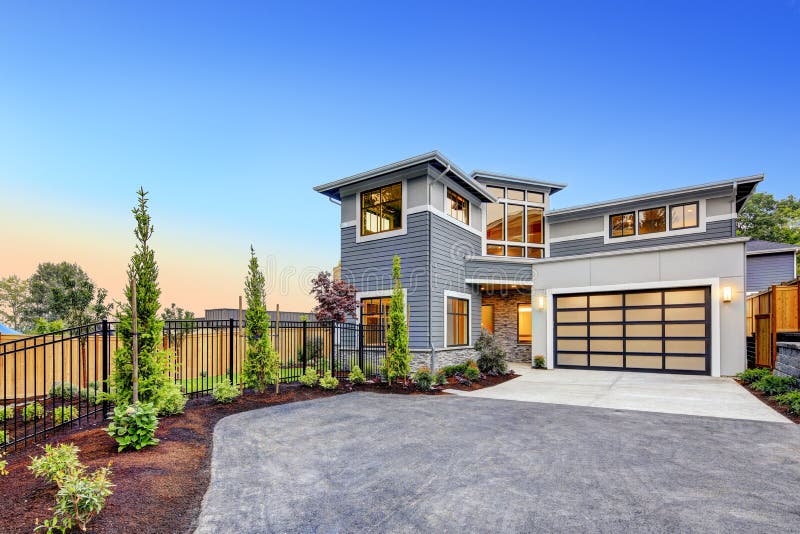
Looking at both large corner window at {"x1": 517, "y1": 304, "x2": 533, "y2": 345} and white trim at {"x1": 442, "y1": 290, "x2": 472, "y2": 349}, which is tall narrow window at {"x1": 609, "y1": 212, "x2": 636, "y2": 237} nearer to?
large corner window at {"x1": 517, "y1": 304, "x2": 533, "y2": 345}

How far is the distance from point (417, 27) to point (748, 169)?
2867 cm

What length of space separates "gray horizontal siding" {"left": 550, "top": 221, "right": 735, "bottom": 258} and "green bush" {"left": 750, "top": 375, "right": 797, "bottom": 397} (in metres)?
5.58

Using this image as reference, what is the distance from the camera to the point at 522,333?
15.2m

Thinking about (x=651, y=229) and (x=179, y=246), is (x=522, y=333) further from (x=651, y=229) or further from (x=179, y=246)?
(x=179, y=246)

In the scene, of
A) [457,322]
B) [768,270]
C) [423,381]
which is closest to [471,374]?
[423,381]

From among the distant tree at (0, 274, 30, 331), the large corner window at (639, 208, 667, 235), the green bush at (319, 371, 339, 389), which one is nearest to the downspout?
the green bush at (319, 371, 339, 389)

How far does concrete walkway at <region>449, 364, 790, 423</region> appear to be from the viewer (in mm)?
6855

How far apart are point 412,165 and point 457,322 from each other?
5204mm

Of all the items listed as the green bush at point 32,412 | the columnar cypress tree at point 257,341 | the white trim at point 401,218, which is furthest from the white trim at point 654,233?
the green bush at point 32,412

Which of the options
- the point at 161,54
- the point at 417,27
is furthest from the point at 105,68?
the point at 417,27

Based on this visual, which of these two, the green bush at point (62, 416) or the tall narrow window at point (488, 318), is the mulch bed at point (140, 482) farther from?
the tall narrow window at point (488, 318)

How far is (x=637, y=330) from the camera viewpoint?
11.7 meters

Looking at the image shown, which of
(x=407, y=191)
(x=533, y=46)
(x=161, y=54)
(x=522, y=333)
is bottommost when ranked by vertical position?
(x=522, y=333)

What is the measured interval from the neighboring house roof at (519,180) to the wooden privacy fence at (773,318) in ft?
25.4
